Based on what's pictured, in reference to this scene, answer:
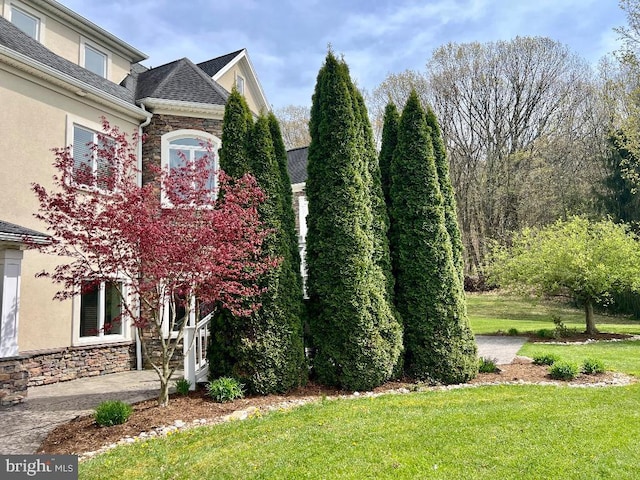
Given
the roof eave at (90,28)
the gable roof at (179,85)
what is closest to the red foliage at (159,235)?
the gable roof at (179,85)

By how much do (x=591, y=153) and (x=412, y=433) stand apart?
1191 inches

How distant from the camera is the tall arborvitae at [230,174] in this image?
7012 mm

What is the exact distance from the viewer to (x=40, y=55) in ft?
32.2

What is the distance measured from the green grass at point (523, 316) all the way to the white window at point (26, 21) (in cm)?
1722

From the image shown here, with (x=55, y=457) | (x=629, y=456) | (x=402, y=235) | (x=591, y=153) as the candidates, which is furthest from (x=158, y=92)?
(x=591, y=153)

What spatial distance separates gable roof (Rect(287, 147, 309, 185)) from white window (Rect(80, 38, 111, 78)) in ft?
21.4

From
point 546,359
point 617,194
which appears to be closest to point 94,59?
point 546,359

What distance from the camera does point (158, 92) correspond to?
39.6ft

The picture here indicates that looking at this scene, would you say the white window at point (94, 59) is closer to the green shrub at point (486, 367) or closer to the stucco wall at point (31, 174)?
the stucco wall at point (31, 174)

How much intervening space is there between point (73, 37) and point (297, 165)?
28.3 ft

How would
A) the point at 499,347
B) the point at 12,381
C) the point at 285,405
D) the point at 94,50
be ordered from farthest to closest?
the point at 499,347 → the point at 94,50 → the point at 12,381 → the point at 285,405

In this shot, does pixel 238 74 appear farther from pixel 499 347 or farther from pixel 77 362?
pixel 499 347

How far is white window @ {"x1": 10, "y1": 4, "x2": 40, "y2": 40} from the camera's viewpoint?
35.8 feet

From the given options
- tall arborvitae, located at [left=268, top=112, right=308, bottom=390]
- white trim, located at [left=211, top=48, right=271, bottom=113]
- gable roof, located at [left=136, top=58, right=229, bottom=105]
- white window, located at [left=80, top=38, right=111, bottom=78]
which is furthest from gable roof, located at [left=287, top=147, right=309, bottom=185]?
tall arborvitae, located at [left=268, top=112, right=308, bottom=390]
